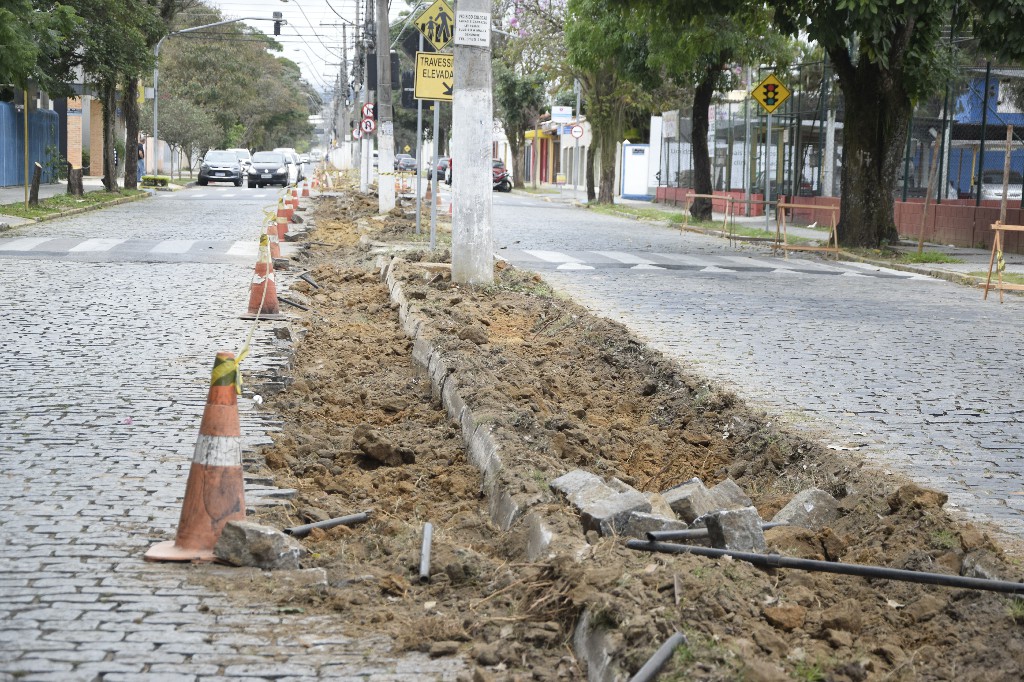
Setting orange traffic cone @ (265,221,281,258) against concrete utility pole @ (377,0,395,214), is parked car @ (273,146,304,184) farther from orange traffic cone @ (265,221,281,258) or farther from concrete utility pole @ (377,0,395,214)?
orange traffic cone @ (265,221,281,258)

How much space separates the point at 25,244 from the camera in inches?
751

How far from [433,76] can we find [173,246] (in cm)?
599

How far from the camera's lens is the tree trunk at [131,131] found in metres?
39.8

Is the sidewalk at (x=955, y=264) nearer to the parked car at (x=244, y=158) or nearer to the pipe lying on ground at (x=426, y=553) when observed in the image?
the pipe lying on ground at (x=426, y=553)

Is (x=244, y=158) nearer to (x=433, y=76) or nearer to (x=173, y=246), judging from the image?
(x=173, y=246)

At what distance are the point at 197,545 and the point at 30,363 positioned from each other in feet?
15.4

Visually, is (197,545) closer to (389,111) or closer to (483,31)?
(483,31)

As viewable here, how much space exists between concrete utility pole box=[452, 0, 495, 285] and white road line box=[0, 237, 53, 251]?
8588 mm

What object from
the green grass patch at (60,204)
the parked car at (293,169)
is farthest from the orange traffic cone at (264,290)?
the parked car at (293,169)

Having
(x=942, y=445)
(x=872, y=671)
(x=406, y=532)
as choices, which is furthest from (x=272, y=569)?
(x=942, y=445)

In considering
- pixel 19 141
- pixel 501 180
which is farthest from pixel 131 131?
pixel 501 180

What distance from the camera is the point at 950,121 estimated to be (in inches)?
993

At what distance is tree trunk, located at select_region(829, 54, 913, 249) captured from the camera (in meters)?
21.2

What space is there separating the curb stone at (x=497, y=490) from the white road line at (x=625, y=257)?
29.5ft
